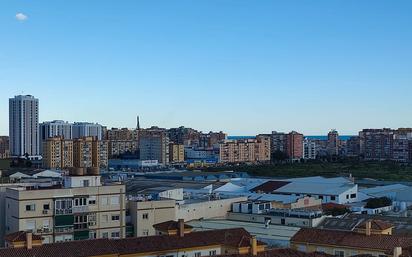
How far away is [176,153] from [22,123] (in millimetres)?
22343

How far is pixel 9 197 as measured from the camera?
20.6 meters

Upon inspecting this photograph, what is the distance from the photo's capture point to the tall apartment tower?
93.9 m

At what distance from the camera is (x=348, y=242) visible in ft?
53.3

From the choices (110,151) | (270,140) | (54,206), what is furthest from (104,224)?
(270,140)

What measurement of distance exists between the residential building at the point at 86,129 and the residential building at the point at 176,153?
21.1 m

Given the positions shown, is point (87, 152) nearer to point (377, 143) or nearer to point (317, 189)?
point (317, 189)

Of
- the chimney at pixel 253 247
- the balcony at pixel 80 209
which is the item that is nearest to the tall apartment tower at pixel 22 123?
the balcony at pixel 80 209

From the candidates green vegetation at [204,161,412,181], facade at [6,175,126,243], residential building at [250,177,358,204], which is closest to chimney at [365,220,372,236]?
facade at [6,175,126,243]

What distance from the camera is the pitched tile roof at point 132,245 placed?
14.5m

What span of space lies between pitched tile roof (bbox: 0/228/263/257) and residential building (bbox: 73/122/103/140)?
301 ft

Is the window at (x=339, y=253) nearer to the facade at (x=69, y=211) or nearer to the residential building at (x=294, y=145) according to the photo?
the facade at (x=69, y=211)

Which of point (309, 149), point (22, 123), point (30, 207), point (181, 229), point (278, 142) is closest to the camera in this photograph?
point (181, 229)

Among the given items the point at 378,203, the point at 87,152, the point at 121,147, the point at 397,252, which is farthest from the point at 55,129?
the point at 397,252

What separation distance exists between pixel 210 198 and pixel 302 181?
483 inches
